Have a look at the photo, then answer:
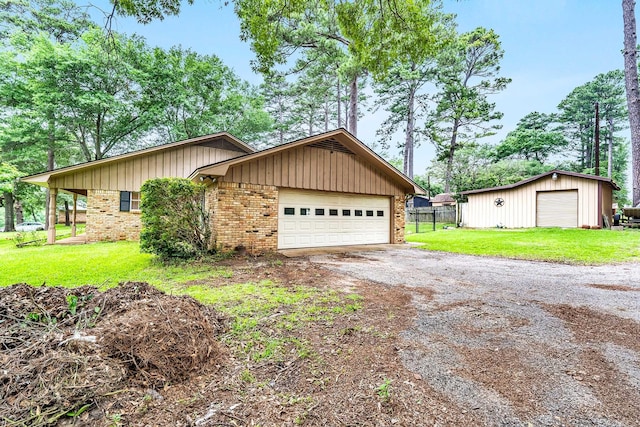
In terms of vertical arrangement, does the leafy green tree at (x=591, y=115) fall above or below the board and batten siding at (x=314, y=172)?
above

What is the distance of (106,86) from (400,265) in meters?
19.8

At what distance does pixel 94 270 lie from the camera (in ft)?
19.4

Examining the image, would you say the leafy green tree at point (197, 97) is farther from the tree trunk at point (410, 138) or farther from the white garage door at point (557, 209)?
the white garage door at point (557, 209)

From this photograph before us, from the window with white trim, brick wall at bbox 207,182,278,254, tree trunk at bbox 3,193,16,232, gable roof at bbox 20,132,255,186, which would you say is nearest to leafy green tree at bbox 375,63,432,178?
gable roof at bbox 20,132,255,186

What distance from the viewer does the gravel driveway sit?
1.85m

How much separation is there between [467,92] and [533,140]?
1440 cm

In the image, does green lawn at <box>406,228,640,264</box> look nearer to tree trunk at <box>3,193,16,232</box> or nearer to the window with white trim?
the window with white trim

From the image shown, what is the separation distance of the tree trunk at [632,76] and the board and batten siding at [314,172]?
11808mm

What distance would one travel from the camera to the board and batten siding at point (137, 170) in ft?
35.6

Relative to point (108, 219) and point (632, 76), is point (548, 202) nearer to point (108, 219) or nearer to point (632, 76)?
point (632, 76)

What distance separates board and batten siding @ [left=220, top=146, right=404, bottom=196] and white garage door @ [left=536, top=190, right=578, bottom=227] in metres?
9.73

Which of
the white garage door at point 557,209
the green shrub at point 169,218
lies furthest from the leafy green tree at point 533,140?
the green shrub at point 169,218

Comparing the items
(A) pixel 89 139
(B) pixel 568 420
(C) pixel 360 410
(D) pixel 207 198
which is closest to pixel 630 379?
(B) pixel 568 420

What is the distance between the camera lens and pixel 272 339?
2756 millimetres
